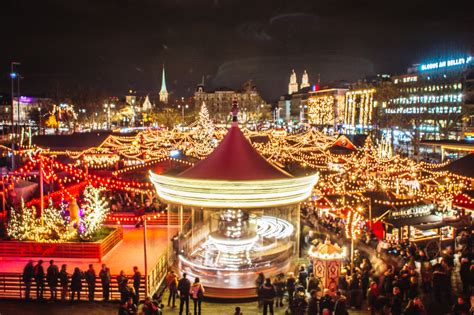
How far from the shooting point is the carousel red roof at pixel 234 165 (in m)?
10.1

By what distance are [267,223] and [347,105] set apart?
101 metres

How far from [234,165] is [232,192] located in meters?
0.81

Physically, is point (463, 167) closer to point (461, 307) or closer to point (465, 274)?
point (465, 274)

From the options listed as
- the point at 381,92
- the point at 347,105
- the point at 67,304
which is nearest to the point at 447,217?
the point at 67,304

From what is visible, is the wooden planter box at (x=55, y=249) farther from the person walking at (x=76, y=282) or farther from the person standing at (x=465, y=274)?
the person standing at (x=465, y=274)

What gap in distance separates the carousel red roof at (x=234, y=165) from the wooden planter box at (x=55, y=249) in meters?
5.34

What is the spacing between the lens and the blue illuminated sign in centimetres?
7139

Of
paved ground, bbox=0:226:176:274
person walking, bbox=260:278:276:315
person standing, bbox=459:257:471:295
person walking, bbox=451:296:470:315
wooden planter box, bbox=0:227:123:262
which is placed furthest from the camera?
wooden planter box, bbox=0:227:123:262

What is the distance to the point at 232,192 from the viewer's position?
9.81 meters

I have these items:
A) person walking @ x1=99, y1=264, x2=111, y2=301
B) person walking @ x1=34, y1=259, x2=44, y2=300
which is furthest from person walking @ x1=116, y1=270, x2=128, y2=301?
person walking @ x1=34, y1=259, x2=44, y2=300

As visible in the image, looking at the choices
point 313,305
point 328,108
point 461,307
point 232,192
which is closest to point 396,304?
point 461,307

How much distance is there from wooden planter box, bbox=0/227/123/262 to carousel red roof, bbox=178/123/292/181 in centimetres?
534

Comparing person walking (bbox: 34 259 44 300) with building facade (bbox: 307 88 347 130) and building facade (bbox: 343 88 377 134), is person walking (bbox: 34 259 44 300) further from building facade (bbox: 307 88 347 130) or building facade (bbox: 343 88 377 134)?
building facade (bbox: 307 88 347 130)

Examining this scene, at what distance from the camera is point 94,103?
235 feet
